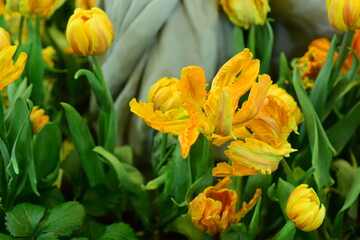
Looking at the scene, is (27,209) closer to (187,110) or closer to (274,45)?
(187,110)

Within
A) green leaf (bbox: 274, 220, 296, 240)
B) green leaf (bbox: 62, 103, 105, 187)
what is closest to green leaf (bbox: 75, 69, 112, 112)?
green leaf (bbox: 62, 103, 105, 187)

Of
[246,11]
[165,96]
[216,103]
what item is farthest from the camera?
[246,11]

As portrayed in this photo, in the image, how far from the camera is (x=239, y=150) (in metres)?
0.51

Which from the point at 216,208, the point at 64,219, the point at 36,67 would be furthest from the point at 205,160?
the point at 36,67

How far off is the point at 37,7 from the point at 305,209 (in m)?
0.38

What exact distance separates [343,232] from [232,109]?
320mm

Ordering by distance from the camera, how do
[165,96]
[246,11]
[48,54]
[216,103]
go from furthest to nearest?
1. [48,54]
2. [246,11]
3. [165,96]
4. [216,103]

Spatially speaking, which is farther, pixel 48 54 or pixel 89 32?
pixel 48 54

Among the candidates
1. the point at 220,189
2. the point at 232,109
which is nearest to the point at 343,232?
the point at 220,189

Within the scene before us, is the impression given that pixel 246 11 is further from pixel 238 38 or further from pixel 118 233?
→ pixel 118 233

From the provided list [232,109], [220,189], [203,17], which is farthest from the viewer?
[203,17]

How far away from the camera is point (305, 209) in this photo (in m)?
0.52

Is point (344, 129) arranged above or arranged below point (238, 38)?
below

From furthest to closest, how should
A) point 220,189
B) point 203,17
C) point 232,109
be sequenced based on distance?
point 203,17
point 220,189
point 232,109
